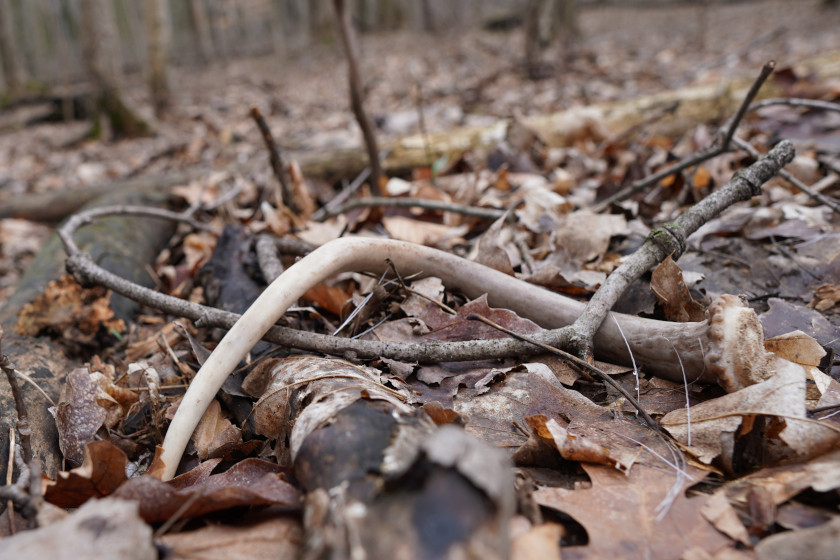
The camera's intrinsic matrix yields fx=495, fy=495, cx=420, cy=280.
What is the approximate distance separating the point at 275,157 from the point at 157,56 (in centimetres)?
870

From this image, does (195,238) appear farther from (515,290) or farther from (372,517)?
(372,517)

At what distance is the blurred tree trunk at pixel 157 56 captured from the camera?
897 centimetres

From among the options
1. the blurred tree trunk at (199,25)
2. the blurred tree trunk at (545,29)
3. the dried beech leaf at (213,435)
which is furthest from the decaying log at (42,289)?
the blurred tree trunk at (199,25)

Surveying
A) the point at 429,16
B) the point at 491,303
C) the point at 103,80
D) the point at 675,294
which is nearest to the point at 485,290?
the point at 491,303

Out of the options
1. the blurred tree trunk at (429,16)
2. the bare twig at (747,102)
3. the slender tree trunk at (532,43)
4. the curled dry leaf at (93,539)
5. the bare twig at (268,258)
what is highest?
the blurred tree trunk at (429,16)

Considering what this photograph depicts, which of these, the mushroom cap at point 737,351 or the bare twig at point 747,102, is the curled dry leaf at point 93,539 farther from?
the bare twig at point 747,102

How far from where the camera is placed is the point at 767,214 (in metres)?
2.16

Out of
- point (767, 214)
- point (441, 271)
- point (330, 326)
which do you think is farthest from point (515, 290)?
point (767, 214)

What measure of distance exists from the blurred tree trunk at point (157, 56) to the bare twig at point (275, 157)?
7699 mm

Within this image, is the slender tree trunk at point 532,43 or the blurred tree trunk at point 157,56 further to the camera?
the blurred tree trunk at point 157,56

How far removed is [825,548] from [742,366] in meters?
0.46

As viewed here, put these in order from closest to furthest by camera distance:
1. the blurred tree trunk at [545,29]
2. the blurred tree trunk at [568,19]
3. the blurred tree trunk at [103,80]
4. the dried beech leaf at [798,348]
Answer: the dried beech leaf at [798,348], the blurred tree trunk at [545,29], the blurred tree trunk at [103,80], the blurred tree trunk at [568,19]

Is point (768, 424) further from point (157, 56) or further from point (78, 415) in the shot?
point (157, 56)

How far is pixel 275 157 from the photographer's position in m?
2.54
